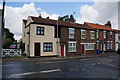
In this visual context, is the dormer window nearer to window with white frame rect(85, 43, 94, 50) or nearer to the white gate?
the white gate

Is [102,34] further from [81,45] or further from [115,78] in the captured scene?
[115,78]

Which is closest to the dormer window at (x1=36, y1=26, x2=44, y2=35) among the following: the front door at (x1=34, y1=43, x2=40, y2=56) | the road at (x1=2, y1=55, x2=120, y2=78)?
the front door at (x1=34, y1=43, x2=40, y2=56)

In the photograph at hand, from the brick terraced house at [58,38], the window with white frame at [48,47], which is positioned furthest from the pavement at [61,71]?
the window with white frame at [48,47]

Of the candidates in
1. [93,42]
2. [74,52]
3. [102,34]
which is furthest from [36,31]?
[102,34]

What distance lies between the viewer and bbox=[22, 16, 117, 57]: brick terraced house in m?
21.8

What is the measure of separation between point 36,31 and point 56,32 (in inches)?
158

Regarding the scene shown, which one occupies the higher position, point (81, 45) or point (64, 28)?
point (64, 28)

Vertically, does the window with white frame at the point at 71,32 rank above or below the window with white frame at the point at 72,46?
above

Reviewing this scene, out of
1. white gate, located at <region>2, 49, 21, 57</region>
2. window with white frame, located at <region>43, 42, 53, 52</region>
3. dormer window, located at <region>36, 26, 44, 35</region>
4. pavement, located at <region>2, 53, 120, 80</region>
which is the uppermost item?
dormer window, located at <region>36, 26, 44, 35</region>

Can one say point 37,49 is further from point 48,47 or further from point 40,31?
point 40,31

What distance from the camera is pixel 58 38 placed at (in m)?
24.2

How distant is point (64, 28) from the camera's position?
2500 cm

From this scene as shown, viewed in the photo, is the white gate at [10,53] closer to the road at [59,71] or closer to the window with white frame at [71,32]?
the road at [59,71]

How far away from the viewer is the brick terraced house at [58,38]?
21.8 metres
